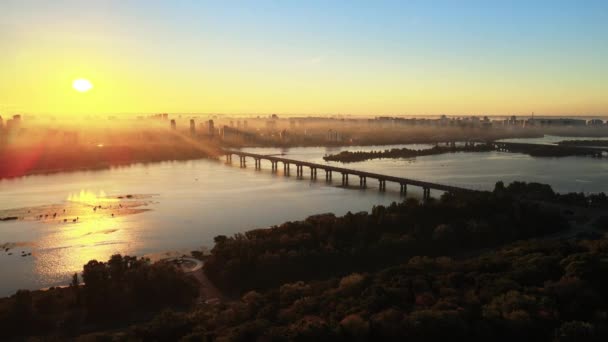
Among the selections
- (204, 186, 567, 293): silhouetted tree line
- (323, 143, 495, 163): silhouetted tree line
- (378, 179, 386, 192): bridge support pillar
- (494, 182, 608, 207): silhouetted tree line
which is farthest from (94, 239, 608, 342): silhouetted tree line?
(323, 143, 495, 163): silhouetted tree line

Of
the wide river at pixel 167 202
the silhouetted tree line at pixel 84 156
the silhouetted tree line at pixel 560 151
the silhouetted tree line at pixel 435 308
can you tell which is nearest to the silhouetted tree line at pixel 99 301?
the silhouetted tree line at pixel 435 308

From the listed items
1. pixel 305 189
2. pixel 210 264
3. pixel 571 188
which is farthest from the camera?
pixel 305 189

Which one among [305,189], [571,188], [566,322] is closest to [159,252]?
[566,322]

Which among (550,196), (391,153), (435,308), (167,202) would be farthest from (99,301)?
(391,153)

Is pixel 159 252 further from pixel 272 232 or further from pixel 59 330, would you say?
pixel 59 330

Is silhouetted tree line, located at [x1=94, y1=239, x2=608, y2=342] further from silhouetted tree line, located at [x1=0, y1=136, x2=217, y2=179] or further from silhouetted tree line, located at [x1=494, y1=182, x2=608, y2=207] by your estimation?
silhouetted tree line, located at [x1=0, y1=136, x2=217, y2=179]

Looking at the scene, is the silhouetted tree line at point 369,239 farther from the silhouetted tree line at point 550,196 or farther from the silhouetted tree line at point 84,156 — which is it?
the silhouetted tree line at point 84,156

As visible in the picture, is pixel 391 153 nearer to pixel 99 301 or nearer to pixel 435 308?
pixel 99 301
